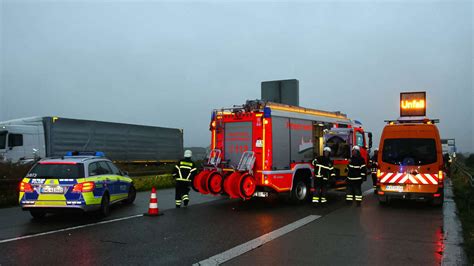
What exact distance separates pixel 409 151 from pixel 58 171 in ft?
31.5

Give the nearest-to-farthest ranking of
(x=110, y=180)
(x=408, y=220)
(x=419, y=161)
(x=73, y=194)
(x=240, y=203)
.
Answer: (x=73, y=194)
(x=408, y=220)
(x=110, y=180)
(x=419, y=161)
(x=240, y=203)

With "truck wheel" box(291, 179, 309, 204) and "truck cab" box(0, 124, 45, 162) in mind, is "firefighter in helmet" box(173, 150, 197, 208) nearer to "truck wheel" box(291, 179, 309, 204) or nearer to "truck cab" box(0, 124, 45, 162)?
"truck wheel" box(291, 179, 309, 204)

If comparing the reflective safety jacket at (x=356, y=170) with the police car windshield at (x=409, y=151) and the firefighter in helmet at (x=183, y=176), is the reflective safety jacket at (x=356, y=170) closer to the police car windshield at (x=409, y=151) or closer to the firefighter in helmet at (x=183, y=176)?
the police car windshield at (x=409, y=151)

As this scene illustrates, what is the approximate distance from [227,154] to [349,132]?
531 centimetres

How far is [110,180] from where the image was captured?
36.4 feet

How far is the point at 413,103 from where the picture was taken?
18.4 metres

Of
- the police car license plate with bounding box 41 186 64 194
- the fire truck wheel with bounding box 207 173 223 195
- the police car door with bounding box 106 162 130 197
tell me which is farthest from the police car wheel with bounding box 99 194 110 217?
the fire truck wheel with bounding box 207 173 223 195

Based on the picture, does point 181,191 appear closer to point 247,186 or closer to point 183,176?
point 183,176

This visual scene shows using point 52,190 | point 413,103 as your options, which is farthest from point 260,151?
point 413,103

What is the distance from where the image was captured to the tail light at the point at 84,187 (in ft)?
31.3

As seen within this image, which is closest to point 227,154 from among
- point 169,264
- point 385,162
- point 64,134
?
point 385,162

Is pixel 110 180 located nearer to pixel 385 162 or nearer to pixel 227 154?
pixel 227 154

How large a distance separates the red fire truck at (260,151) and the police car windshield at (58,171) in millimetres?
3404

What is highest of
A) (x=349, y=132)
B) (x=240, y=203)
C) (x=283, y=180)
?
(x=349, y=132)
